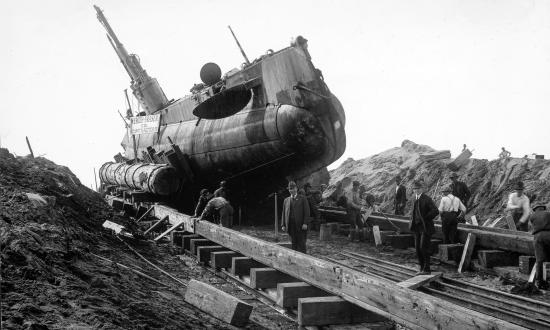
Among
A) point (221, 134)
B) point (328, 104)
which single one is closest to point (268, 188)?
point (221, 134)

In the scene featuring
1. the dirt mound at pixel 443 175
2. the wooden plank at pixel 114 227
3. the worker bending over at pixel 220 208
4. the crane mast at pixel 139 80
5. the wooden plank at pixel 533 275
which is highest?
the crane mast at pixel 139 80

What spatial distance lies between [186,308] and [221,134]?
833 centimetres

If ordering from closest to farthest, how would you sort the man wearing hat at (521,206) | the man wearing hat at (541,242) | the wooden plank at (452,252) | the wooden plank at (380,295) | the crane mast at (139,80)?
the wooden plank at (380,295)
the man wearing hat at (541,242)
the wooden plank at (452,252)
the man wearing hat at (521,206)
the crane mast at (139,80)

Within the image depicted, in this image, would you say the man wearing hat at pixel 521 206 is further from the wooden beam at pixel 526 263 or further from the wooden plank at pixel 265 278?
the wooden plank at pixel 265 278

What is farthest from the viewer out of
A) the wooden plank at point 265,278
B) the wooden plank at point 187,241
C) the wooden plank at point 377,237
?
the wooden plank at point 377,237

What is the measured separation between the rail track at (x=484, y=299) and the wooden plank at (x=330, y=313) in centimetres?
171

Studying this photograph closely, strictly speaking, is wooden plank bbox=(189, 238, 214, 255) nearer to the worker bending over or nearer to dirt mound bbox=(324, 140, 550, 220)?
the worker bending over

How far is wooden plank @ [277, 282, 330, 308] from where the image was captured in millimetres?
5418

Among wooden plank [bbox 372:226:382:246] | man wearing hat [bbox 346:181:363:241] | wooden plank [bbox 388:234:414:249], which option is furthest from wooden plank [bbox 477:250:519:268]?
man wearing hat [bbox 346:181:363:241]

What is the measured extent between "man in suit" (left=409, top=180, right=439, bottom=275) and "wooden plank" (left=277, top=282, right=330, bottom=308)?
281 centimetres

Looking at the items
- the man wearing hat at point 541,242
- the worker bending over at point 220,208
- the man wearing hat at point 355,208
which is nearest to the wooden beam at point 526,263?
the man wearing hat at point 541,242

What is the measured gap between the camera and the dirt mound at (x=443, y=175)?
15672 millimetres

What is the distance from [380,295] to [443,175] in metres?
16.3

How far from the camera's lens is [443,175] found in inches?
768
